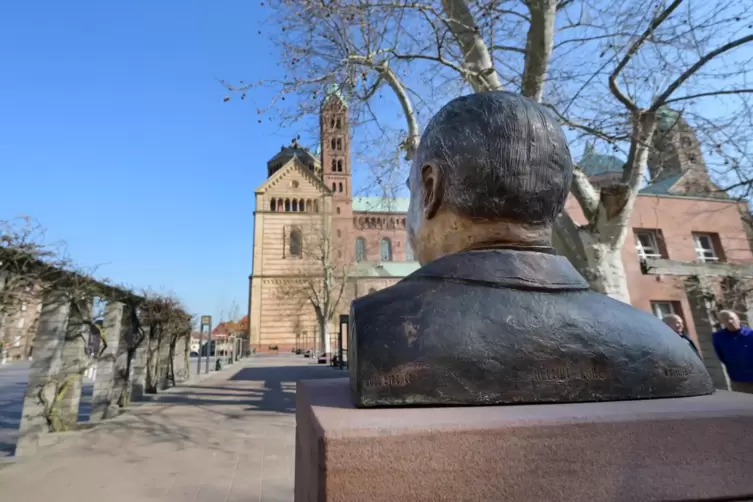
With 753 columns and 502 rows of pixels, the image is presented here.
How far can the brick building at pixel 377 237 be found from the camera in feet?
37.0

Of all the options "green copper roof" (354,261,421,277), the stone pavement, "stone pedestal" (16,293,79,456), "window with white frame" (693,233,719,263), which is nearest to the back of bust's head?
the stone pavement

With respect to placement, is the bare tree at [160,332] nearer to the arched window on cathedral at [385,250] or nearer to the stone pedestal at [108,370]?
the stone pedestal at [108,370]

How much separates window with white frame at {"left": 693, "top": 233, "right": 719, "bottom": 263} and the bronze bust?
2019cm

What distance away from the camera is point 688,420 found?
118 centimetres

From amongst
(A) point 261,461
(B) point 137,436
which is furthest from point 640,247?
(B) point 137,436

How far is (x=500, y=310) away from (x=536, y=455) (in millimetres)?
499

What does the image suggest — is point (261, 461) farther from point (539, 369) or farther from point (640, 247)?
point (640, 247)

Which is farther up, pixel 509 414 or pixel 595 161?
pixel 595 161

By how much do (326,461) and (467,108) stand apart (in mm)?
1440

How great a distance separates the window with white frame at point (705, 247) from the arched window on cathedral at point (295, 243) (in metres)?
38.1

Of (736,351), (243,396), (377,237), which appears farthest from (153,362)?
(377,237)

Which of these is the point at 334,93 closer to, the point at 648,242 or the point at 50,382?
the point at 50,382

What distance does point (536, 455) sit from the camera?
1.12 metres

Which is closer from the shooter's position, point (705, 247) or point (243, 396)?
point (243, 396)
